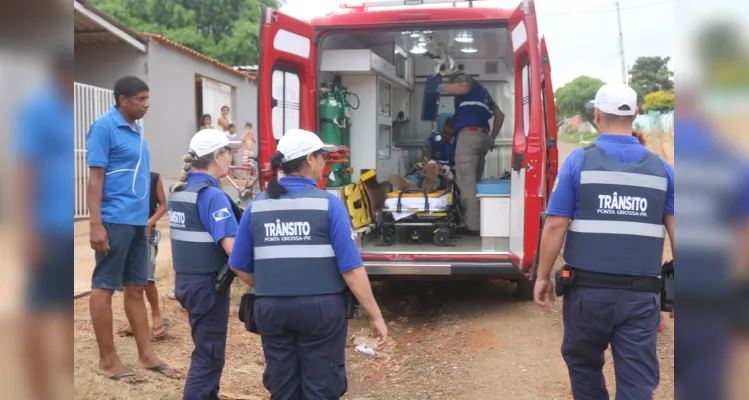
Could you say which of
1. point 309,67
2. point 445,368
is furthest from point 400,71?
point 445,368

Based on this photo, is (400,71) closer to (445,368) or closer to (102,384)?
(445,368)

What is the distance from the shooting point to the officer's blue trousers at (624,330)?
2916mm

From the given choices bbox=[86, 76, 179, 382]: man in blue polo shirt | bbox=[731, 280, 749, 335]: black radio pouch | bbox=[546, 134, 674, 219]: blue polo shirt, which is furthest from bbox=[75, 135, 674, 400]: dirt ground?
bbox=[731, 280, 749, 335]: black radio pouch

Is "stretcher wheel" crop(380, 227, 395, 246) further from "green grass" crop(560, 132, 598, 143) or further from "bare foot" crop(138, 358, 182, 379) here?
"green grass" crop(560, 132, 598, 143)

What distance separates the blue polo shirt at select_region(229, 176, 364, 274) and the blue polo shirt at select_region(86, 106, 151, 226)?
4.40 feet

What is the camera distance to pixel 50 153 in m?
1.03

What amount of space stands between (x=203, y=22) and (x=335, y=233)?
2435 cm

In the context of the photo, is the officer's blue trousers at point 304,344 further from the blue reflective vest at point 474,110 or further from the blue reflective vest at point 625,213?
the blue reflective vest at point 474,110

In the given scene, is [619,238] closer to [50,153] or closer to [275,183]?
[275,183]

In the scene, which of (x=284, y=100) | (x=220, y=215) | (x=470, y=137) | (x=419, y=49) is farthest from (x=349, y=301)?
(x=419, y=49)

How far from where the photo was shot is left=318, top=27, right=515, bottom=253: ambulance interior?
615 centimetres

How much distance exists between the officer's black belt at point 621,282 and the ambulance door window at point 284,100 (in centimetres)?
339

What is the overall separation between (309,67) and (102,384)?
3325 mm

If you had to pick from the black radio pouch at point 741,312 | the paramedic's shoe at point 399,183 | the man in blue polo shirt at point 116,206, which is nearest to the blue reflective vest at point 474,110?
the paramedic's shoe at point 399,183
